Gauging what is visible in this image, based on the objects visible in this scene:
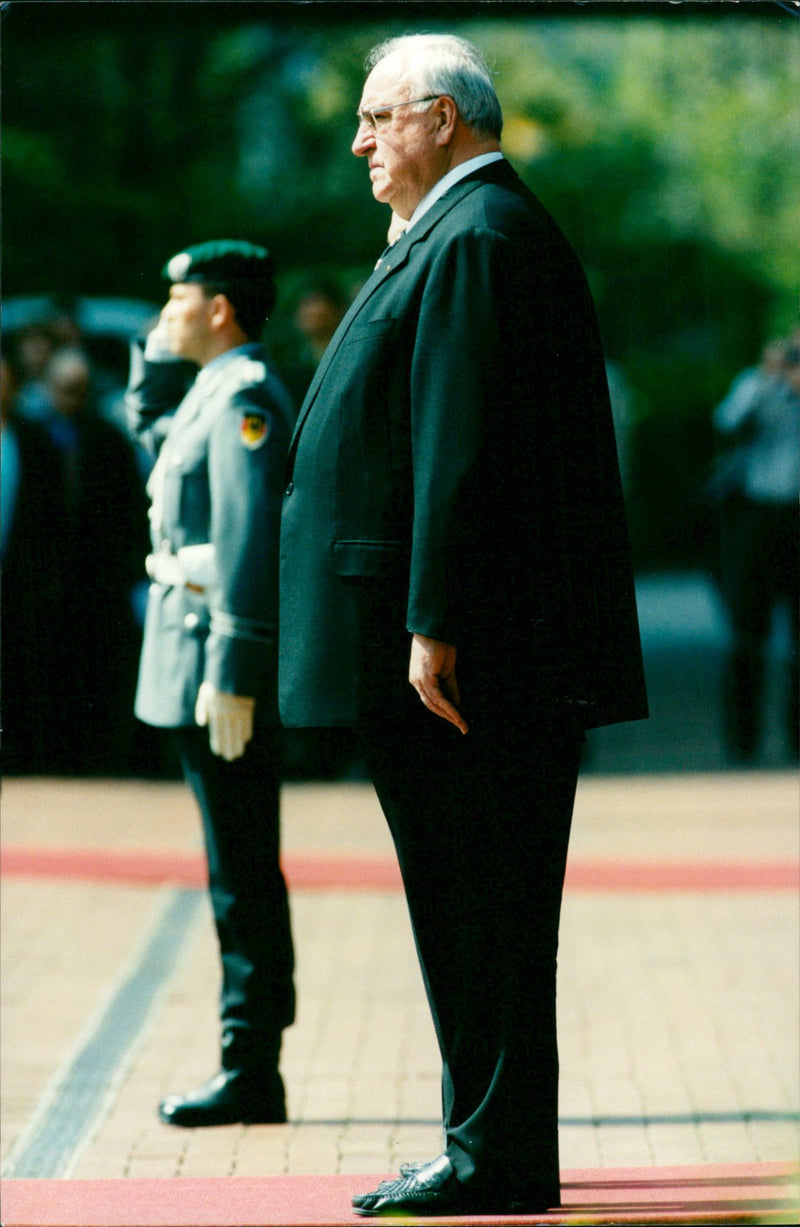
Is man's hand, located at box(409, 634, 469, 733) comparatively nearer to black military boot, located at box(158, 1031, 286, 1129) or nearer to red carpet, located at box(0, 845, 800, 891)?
black military boot, located at box(158, 1031, 286, 1129)

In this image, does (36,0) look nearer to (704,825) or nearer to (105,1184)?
(105,1184)

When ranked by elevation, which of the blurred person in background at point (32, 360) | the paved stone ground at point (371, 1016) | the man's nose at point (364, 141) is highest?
the man's nose at point (364, 141)

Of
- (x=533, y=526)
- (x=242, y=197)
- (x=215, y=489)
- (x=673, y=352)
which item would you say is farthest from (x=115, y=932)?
(x=673, y=352)

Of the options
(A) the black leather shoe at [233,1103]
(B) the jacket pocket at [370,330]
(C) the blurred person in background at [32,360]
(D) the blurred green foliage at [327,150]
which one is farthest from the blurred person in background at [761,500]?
(B) the jacket pocket at [370,330]

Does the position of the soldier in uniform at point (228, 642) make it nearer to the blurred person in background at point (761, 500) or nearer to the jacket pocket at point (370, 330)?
the jacket pocket at point (370, 330)

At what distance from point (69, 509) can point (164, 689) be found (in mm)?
4388

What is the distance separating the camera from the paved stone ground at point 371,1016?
4367 mm

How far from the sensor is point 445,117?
3184mm

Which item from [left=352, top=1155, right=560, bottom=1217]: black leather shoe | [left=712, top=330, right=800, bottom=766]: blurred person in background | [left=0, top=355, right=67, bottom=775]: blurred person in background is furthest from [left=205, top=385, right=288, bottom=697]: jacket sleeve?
[left=712, top=330, right=800, bottom=766]: blurred person in background

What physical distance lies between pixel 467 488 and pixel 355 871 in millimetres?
4724

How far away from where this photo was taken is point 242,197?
1074cm

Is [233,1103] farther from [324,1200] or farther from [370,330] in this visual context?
[370,330]

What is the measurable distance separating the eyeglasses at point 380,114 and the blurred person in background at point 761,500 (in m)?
6.79

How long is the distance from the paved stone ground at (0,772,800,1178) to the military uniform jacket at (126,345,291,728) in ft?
3.22
